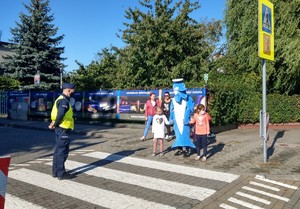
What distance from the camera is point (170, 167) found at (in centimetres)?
783

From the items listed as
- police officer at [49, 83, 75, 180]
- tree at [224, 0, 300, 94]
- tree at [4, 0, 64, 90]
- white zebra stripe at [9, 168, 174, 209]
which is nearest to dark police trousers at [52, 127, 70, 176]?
police officer at [49, 83, 75, 180]

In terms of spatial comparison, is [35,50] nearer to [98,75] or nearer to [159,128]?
[98,75]

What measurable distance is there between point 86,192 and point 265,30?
18.1ft

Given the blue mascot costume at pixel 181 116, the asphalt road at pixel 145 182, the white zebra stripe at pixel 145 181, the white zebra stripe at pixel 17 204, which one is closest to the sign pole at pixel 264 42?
the asphalt road at pixel 145 182

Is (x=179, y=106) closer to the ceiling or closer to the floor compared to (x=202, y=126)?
closer to the ceiling

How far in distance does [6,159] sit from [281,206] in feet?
13.4

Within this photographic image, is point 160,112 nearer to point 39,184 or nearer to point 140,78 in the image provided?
point 39,184

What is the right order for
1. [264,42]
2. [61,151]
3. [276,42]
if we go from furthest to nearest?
[276,42], [264,42], [61,151]

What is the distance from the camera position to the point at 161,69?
70.9 feet

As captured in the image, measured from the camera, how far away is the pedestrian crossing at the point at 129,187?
212 inches

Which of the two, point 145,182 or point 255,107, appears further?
point 255,107

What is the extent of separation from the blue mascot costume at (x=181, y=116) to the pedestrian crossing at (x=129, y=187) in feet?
3.02

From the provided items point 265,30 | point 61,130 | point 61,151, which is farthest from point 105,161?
point 265,30

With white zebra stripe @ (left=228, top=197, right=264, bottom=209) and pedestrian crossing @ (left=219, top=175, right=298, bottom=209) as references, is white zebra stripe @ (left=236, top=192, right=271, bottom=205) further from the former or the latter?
white zebra stripe @ (left=228, top=197, right=264, bottom=209)
